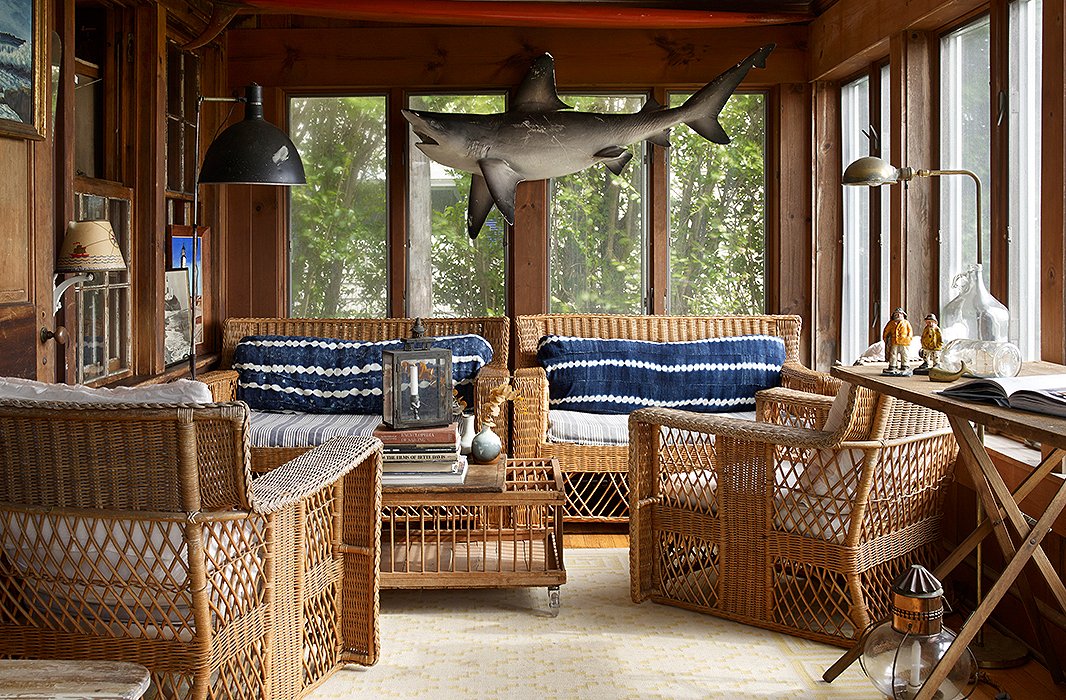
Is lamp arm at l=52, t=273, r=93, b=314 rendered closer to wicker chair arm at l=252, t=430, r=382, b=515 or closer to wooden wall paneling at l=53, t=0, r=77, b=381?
wooden wall paneling at l=53, t=0, r=77, b=381

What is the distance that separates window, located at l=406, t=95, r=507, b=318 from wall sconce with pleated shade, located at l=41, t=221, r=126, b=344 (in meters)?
2.08

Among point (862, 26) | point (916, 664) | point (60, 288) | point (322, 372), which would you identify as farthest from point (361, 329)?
point (916, 664)

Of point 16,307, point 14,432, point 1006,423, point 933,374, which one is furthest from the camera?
point 16,307

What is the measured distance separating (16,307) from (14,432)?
4.32 ft

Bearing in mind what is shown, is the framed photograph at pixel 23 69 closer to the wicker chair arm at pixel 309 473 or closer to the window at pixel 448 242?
the wicker chair arm at pixel 309 473

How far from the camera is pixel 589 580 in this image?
4020mm

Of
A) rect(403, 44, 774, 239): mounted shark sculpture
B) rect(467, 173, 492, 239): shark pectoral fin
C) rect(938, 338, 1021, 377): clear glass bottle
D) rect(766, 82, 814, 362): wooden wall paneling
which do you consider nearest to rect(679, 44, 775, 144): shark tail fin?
rect(403, 44, 774, 239): mounted shark sculpture

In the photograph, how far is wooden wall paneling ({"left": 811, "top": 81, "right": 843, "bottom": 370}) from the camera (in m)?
5.50

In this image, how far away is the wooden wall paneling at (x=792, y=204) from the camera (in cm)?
554

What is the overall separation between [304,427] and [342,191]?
4.97 feet

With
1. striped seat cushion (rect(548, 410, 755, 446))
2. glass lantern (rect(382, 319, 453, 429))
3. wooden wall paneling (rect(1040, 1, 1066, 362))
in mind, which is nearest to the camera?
wooden wall paneling (rect(1040, 1, 1066, 362))

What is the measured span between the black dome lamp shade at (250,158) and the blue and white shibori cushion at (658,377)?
1.53 m

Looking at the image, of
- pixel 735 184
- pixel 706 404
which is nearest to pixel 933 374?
pixel 706 404

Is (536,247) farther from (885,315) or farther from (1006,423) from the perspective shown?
(1006,423)
